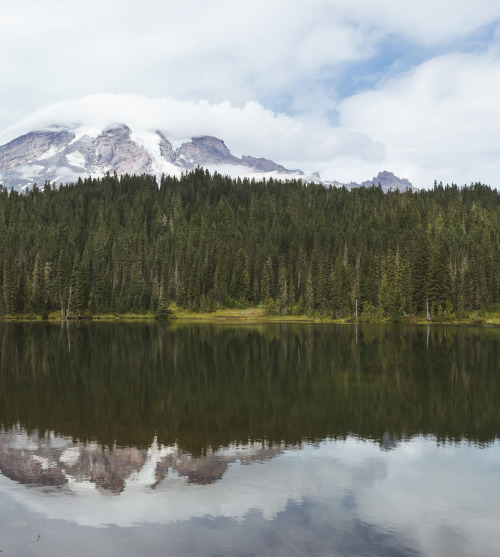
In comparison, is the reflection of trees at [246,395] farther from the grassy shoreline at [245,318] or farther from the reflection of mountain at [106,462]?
the grassy shoreline at [245,318]

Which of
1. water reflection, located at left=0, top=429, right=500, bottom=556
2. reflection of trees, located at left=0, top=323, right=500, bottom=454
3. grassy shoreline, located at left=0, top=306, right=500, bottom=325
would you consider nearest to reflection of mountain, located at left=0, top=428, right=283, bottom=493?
water reflection, located at left=0, top=429, right=500, bottom=556

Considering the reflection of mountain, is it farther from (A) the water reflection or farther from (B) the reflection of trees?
(B) the reflection of trees

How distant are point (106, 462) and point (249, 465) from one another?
6079mm

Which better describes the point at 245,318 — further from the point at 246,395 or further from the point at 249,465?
the point at 249,465

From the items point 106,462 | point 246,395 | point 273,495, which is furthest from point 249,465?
point 246,395

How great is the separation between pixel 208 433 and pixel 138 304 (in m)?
166

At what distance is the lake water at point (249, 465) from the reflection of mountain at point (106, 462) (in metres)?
0.09

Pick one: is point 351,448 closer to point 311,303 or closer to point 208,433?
point 208,433

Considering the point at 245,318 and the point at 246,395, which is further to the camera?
the point at 245,318

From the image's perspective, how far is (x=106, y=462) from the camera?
21.4 m

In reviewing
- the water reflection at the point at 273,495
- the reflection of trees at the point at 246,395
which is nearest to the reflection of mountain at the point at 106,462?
the water reflection at the point at 273,495

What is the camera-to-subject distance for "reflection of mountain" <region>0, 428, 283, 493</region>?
1980cm

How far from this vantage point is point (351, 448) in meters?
23.9

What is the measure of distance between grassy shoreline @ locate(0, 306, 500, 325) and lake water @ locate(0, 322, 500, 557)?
4669 inches
